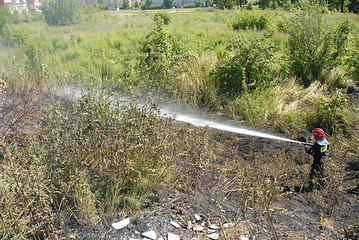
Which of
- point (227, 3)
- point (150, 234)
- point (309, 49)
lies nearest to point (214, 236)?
point (150, 234)

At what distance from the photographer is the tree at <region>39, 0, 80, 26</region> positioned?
872 inches

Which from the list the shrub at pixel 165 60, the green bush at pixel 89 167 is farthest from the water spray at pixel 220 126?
the green bush at pixel 89 167

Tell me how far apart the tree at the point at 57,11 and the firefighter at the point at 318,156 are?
2201 cm

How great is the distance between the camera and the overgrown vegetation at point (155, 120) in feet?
9.49

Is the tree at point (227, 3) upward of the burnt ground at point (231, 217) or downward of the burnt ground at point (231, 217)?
upward

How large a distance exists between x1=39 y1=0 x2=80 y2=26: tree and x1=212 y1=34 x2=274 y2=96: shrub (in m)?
18.9

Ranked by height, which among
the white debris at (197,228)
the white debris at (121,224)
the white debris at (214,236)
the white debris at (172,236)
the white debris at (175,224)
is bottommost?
the white debris at (214,236)

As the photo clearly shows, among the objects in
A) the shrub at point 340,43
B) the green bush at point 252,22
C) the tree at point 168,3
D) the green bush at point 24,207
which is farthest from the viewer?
the tree at point 168,3

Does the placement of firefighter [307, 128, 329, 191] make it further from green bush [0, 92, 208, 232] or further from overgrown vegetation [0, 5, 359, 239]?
green bush [0, 92, 208, 232]

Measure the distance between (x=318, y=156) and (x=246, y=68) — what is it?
3.17m

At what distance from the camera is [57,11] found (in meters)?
22.2

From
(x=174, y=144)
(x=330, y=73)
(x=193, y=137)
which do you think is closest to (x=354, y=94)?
(x=330, y=73)

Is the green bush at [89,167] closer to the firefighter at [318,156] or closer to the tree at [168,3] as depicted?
the firefighter at [318,156]

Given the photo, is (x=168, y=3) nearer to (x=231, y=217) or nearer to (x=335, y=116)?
(x=335, y=116)
